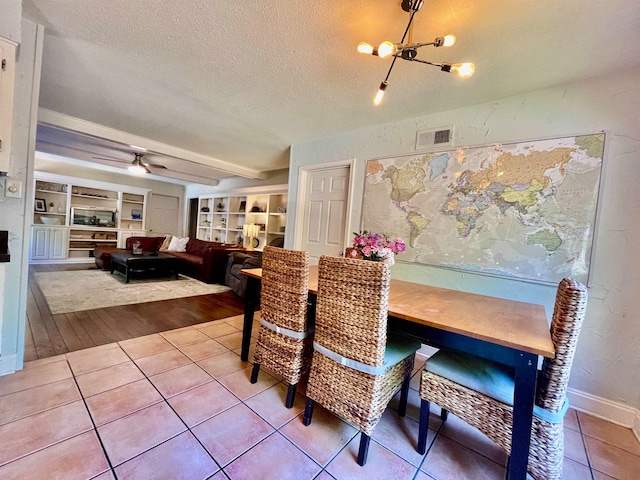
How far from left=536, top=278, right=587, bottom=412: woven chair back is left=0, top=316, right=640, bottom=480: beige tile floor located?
54cm

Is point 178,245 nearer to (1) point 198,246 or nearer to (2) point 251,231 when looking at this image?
(1) point 198,246

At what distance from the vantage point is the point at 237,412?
161 cm

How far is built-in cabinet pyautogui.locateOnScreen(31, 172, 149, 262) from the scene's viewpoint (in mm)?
6035

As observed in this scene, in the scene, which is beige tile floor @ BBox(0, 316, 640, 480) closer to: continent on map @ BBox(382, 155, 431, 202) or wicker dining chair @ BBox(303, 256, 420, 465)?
wicker dining chair @ BBox(303, 256, 420, 465)

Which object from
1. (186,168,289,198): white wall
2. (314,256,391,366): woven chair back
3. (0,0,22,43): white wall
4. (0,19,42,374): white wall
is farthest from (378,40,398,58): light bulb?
(186,168,289,198): white wall

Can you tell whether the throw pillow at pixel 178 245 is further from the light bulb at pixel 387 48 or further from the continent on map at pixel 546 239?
the continent on map at pixel 546 239

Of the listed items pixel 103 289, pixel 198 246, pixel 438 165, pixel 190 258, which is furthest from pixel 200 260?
pixel 438 165

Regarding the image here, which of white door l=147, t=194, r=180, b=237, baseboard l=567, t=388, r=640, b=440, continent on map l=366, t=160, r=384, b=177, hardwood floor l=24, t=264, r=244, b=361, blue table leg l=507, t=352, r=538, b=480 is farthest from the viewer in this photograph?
white door l=147, t=194, r=180, b=237

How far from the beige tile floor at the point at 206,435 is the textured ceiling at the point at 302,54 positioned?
93.5 inches

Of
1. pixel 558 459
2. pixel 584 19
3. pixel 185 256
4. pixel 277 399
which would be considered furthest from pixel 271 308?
pixel 185 256

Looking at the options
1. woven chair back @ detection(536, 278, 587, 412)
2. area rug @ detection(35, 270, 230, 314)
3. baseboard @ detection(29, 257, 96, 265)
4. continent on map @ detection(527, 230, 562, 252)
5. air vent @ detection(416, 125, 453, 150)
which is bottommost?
baseboard @ detection(29, 257, 96, 265)

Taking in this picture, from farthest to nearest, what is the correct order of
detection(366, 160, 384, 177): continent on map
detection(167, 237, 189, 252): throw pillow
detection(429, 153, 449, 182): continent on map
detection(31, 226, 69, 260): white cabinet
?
1. detection(167, 237, 189, 252): throw pillow
2. detection(31, 226, 69, 260): white cabinet
3. detection(366, 160, 384, 177): continent on map
4. detection(429, 153, 449, 182): continent on map

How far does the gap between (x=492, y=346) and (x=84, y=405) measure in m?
2.28

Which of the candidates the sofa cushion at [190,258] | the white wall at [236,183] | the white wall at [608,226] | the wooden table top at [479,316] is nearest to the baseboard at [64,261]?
the sofa cushion at [190,258]
